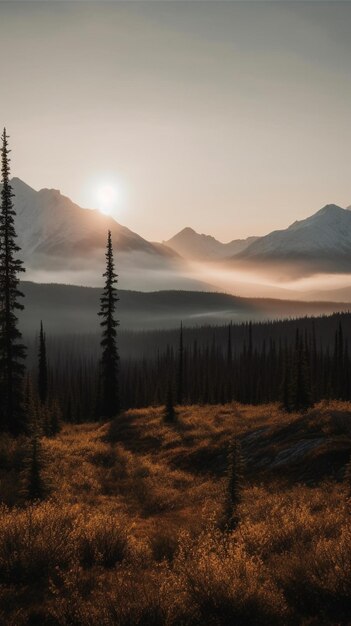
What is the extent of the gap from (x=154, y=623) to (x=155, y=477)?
1398 cm

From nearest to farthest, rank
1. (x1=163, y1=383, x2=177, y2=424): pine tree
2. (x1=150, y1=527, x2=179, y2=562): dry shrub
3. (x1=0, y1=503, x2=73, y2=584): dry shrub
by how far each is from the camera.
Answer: (x1=0, y1=503, x2=73, y2=584): dry shrub, (x1=150, y1=527, x2=179, y2=562): dry shrub, (x1=163, y1=383, x2=177, y2=424): pine tree

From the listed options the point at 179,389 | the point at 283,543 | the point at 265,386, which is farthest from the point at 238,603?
the point at 265,386

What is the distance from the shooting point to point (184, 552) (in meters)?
8.34

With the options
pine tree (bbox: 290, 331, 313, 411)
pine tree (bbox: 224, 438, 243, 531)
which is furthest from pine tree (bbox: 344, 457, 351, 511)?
pine tree (bbox: 290, 331, 313, 411)

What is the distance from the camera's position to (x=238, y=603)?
604 centimetres

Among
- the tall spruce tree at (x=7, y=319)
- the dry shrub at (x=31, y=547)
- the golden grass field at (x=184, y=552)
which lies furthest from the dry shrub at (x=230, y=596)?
the tall spruce tree at (x=7, y=319)

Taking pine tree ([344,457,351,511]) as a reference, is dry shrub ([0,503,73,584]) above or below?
above

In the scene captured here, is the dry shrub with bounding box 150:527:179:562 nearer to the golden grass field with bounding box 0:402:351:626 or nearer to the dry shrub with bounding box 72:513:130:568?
the golden grass field with bounding box 0:402:351:626

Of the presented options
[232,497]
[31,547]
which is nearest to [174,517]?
[232,497]

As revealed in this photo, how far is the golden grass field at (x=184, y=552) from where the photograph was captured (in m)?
6.11

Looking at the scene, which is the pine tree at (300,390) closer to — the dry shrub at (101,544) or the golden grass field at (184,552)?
Result: the golden grass field at (184,552)

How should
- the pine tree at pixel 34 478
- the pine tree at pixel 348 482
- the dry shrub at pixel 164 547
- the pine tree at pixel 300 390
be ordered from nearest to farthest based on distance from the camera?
the dry shrub at pixel 164 547 → the pine tree at pixel 348 482 → the pine tree at pixel 34 478 → the pine tree at pixel 300 390

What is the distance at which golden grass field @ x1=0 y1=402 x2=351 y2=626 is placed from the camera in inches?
241

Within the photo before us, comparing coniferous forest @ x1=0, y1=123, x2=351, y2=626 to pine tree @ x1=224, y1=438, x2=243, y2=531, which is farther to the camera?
pine tree @ x1=224, y1=438, x2=243, y2=531
